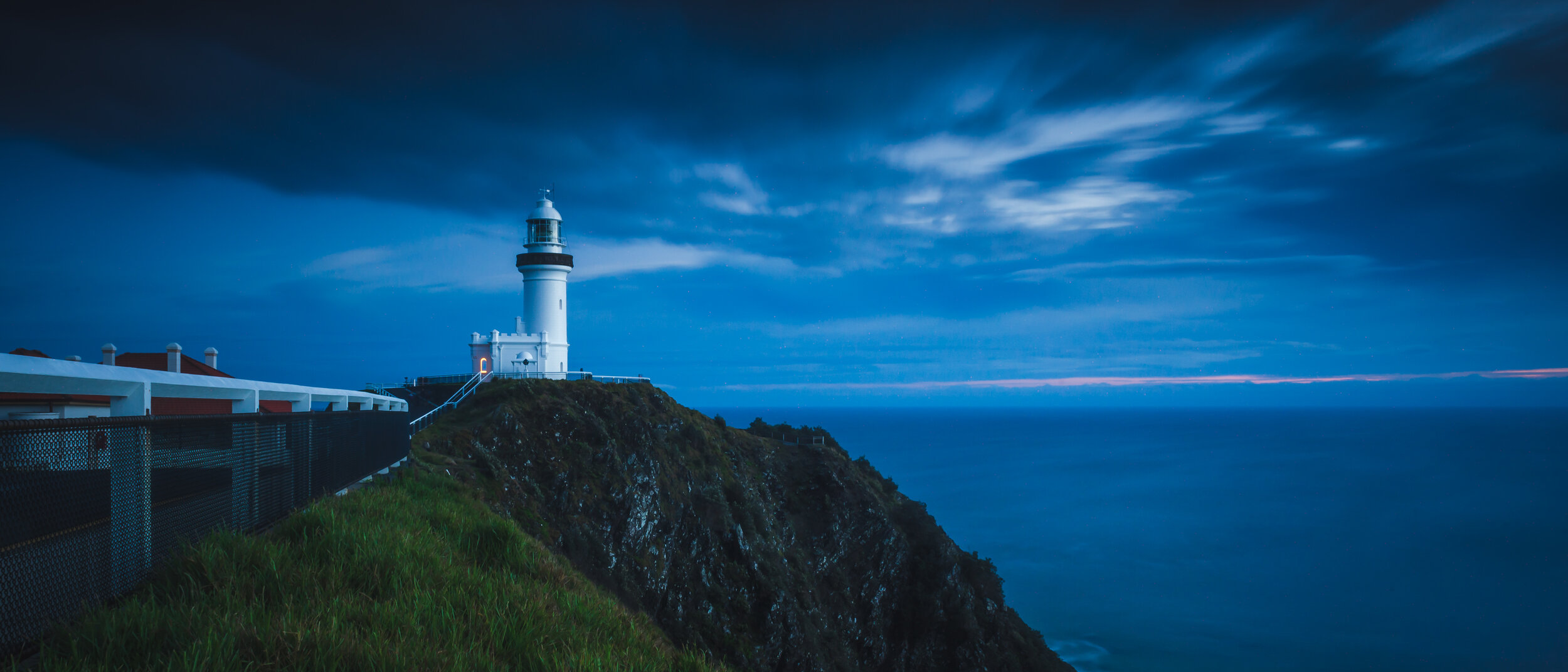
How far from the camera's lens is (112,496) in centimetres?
380

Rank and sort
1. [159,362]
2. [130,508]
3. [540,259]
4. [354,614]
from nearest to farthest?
1. [354,614]
2. [130,508]
3. [159,362]
4. [540,259]

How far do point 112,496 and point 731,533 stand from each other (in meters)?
25.4

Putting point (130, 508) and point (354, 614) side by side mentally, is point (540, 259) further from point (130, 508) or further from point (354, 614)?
point (354, 614)

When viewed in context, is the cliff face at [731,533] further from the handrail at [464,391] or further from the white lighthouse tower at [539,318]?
the white lighthouse tower at [539,318]

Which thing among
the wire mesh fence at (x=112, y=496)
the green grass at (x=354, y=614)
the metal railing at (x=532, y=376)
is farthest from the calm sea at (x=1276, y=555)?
the wire mesh fence at (x=112, y=496)

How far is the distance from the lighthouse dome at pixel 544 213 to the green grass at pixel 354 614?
37.4m

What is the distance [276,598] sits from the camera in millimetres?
3855

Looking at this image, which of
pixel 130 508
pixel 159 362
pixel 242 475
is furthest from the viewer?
pixel 159 362

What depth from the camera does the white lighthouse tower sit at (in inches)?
1515

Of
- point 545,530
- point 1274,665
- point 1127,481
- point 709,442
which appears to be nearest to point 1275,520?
point 1127,481

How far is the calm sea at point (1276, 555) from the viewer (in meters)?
46.4

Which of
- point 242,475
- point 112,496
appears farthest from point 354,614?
point 242,475

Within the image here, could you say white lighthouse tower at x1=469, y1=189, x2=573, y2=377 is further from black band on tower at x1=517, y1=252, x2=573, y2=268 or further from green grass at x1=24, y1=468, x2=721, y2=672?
green grass at x1=24, y1=468, x2=721, y2=672

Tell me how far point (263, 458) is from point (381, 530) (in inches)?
53.9
